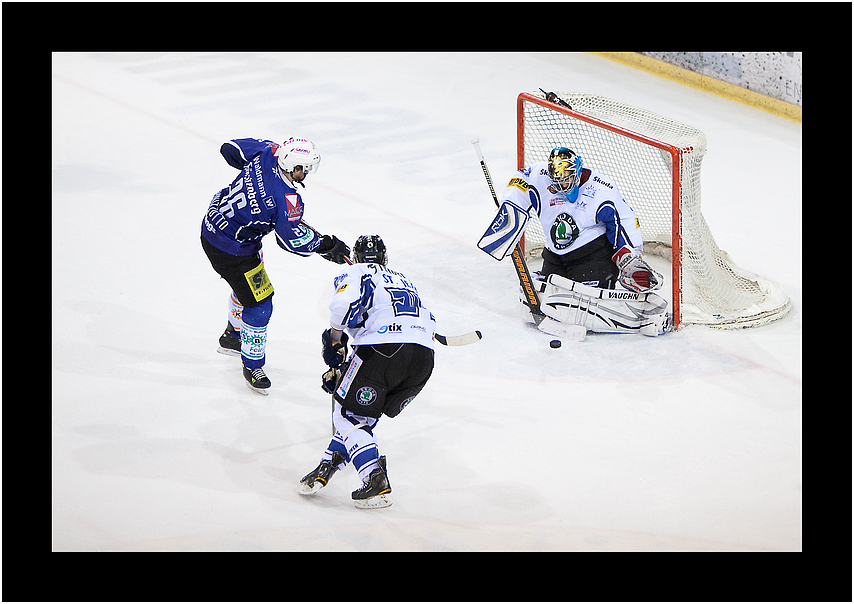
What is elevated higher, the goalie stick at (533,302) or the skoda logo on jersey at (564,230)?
the skoda logo on jersey at (564,230)

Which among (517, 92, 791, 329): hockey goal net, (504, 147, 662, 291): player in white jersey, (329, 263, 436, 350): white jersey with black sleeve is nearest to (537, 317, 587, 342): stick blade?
(504, 147, 662, 291): player in white jersey

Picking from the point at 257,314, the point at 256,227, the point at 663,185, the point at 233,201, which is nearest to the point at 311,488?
the point at 257,314

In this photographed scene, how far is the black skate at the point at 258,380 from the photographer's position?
4953mm

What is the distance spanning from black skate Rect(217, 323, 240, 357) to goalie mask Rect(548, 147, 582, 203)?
175 cm

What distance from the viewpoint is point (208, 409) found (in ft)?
15.8

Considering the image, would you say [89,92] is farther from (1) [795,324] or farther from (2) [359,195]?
(1) [795,324]

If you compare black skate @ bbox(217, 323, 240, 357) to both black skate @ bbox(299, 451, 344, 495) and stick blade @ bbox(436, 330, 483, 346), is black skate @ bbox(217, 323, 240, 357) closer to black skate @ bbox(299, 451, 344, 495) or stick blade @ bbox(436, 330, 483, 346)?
black skate @ bbox(299, 451, 344, 495)

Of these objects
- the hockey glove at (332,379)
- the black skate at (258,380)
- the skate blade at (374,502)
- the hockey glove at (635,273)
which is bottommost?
the skate blade at (374,502)

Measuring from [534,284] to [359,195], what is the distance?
6.84ft

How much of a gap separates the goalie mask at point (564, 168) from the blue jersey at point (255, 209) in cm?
139

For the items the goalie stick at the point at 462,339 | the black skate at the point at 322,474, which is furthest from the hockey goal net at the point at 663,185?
the black skate at the point at 322,474

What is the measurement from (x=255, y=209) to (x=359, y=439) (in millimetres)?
1195

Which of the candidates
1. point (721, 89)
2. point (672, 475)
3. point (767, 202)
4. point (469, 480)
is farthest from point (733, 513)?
point (721, 89)

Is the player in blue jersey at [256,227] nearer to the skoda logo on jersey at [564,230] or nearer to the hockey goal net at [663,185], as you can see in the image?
the skoda logo on jersey at [564,230]
